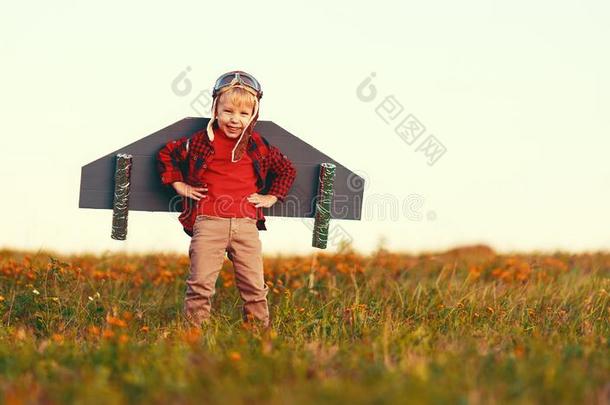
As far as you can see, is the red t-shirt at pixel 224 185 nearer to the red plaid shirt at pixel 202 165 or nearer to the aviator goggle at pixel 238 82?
the red plaid shirt at pixel 202 165

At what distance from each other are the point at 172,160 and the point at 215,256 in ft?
3.11

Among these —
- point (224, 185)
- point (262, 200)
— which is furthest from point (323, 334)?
point (224, 185)

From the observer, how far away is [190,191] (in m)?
7.05

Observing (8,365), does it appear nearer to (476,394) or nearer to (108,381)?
(108,381)

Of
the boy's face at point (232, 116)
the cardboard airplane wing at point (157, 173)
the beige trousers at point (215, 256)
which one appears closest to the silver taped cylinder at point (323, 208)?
the cardboard airplane wing at point (157, 173)

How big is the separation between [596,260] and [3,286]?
794 cm

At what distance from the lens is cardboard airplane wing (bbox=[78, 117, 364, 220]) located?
7.59 meters

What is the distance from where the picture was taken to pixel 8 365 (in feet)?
14.8

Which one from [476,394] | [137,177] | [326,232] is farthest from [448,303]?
[476,394]

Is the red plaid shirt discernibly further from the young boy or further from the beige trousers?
the beige trousers

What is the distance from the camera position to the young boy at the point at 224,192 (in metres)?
6.96

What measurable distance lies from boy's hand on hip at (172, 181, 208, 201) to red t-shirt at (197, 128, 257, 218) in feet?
0.15

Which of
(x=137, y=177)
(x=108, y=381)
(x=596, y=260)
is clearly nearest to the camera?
(x=108, y=381)

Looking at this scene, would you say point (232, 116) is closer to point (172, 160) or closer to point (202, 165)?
point (202, 165)
